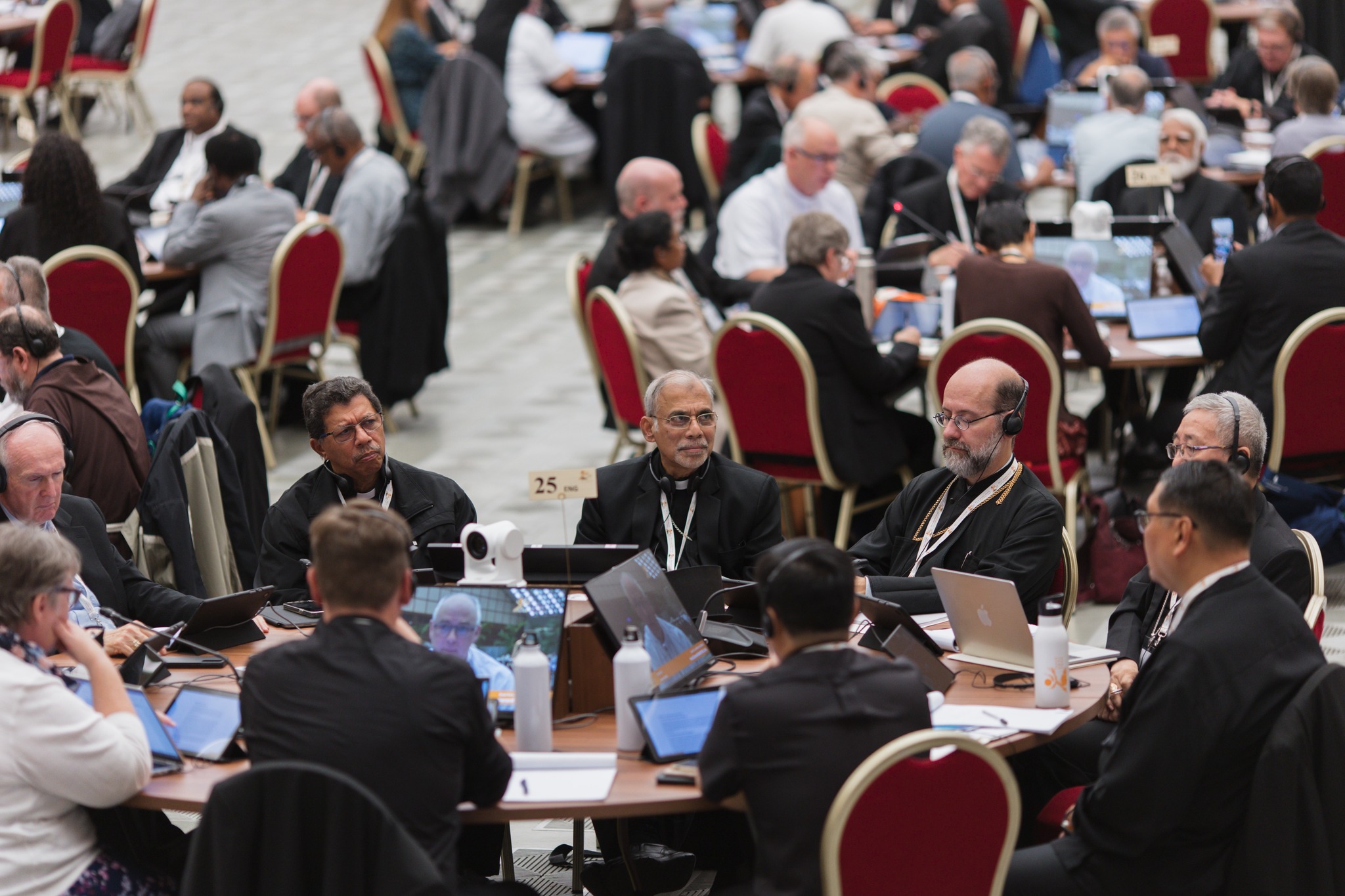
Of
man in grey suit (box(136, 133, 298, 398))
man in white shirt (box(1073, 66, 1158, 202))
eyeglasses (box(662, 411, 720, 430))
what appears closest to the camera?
eyeglasses (box(662, 411, 720, 430))

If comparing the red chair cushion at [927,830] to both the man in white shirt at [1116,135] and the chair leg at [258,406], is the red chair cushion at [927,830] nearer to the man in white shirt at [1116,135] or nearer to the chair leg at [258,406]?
the chair leg at [258,406]

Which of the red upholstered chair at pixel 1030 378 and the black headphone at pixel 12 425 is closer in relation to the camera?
the black headphone at pixel 12 425

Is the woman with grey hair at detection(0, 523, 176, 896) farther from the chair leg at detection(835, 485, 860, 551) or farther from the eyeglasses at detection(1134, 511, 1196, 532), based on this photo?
the chair leg at detection(835, 485, 860, 551)

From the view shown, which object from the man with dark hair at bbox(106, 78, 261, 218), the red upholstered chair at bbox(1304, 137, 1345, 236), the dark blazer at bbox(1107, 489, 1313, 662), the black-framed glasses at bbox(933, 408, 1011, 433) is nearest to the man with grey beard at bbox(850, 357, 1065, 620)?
the black-framed glasses at bbox(933, 408, 1011, 433)

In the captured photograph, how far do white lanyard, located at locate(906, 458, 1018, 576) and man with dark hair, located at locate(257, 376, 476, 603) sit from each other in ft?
3.54

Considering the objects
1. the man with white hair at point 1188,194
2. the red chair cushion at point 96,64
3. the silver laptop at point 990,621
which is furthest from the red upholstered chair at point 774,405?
the red chair cushion at point 96,64

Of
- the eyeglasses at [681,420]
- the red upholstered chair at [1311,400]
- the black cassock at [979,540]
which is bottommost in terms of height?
the red upholstered chair at [1311,400]

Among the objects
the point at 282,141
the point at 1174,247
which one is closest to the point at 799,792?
the point at 1174,247

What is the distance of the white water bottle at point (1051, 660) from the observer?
2.98 m

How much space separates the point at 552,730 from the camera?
299 cm

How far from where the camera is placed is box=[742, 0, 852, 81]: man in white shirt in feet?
32.8

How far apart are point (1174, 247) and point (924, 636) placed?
3.14 m

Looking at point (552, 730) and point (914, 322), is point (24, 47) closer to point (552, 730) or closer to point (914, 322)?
point (914, 322)

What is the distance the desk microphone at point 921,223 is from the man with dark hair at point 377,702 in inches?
160
